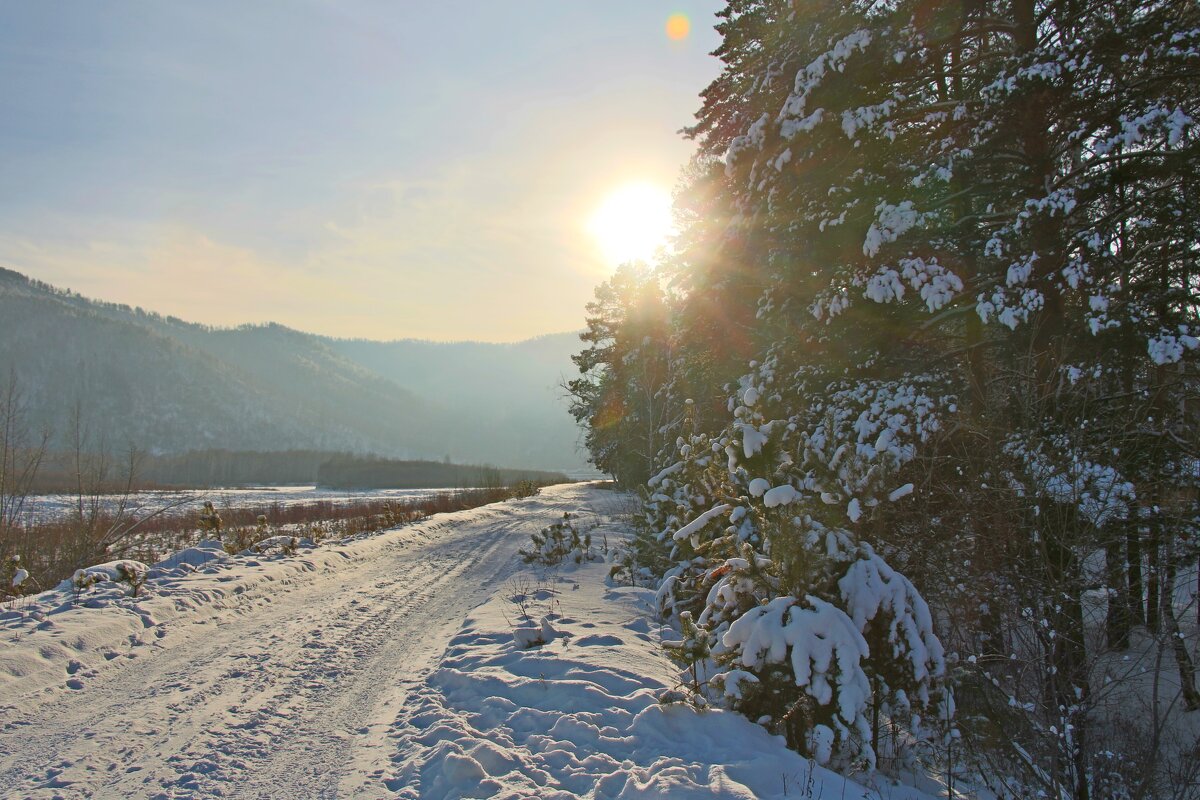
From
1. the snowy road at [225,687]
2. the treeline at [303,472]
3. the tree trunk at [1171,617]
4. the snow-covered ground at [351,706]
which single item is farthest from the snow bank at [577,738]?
the treeline at [303,472]

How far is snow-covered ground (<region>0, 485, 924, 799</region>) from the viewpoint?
4.02m

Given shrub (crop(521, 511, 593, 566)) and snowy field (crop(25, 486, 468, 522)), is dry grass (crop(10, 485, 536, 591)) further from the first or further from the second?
shrub (crop(521, 511, 593, 566))

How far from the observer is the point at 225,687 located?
5.53 metres

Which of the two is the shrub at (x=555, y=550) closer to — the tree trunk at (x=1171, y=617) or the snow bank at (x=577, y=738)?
the snow bank at (x=577, y=738)

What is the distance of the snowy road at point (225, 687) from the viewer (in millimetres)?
4000

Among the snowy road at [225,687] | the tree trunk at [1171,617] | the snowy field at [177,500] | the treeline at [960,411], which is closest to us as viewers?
the snowy road at [225,687]

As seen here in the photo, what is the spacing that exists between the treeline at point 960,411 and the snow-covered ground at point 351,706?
79cm

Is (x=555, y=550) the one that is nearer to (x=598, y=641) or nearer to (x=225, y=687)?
(x=598, y=641)

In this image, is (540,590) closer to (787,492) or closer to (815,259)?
(787,492)

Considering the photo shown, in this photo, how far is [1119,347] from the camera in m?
8.30

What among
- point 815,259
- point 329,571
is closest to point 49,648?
point 329,571

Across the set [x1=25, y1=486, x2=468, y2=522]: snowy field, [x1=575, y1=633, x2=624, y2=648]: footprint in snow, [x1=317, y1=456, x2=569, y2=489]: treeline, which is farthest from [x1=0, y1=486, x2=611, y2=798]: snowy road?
[x1=317, y1=456, x2=569, y2=489]: treeline

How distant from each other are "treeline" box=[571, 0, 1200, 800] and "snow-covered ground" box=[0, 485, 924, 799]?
2.61ft

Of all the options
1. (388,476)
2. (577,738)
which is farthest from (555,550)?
(388,476)
